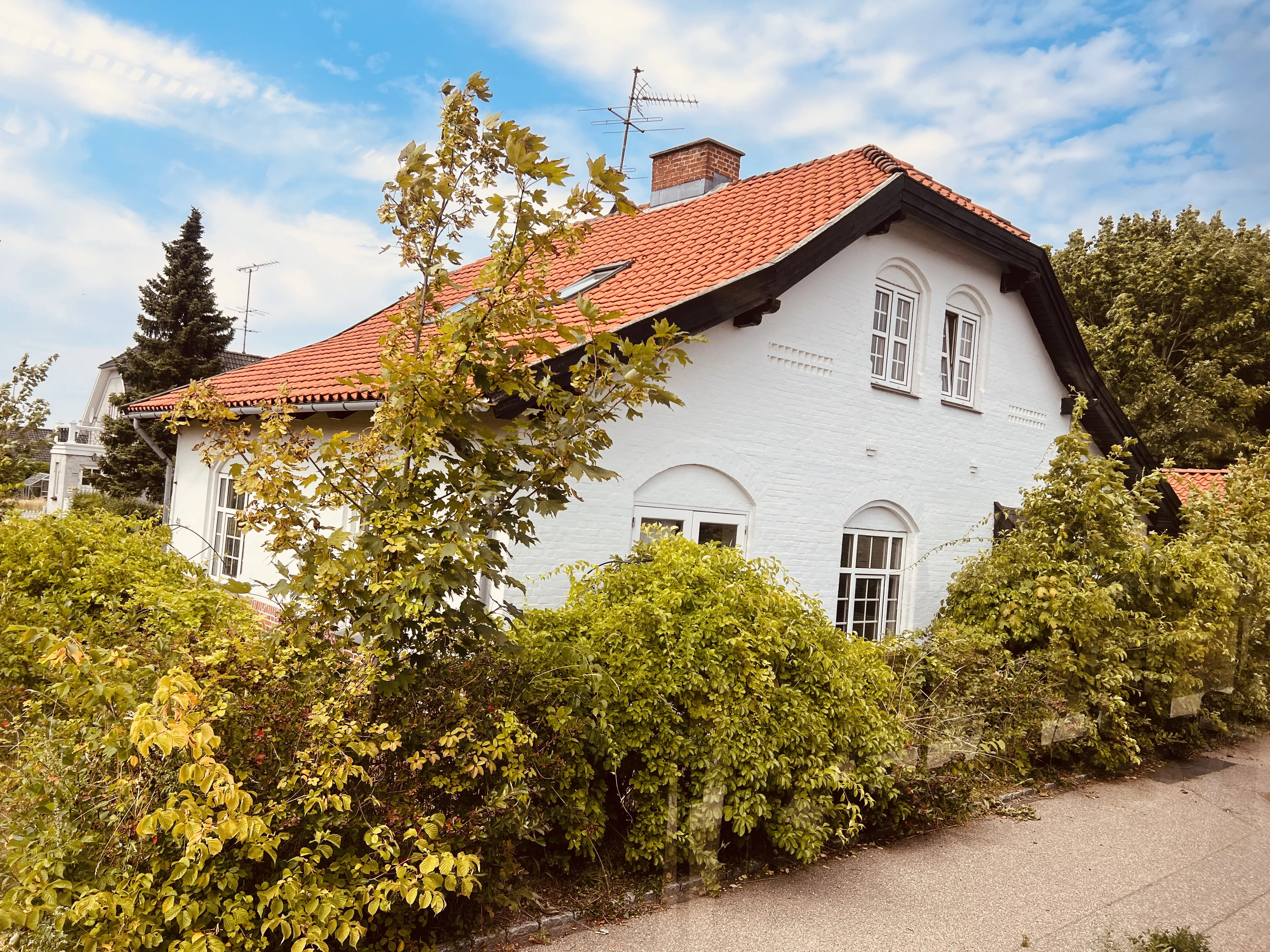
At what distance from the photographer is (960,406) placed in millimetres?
12422

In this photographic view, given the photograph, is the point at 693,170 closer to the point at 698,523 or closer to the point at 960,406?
the point at 960,406

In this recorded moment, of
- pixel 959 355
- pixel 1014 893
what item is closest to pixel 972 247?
pixel 959 355

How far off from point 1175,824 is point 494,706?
6595mm

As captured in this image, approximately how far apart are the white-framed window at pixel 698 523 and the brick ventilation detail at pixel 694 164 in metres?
7.08

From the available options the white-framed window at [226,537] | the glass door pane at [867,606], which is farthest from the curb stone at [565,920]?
the white-framed window at [226,537]

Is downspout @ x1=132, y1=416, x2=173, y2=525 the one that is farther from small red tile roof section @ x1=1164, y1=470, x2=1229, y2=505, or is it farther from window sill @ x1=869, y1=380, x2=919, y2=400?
small red tile roof section @ x1=1164, y1=470, x2=1229, y2=505

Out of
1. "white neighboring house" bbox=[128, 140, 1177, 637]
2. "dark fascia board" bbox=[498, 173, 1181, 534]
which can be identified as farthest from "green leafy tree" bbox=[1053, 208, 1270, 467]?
"white neighboring house" bbox=[128, 140, 1177, 637]

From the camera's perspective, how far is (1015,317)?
43.9 ft

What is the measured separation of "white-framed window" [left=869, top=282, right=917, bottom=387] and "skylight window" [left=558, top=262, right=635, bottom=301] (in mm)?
3218

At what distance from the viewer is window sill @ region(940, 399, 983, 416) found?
12.2m

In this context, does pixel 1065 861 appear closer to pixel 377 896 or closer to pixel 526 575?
pixel 526 575

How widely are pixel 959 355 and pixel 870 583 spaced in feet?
11.7

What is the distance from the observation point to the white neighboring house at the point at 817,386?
909 cm

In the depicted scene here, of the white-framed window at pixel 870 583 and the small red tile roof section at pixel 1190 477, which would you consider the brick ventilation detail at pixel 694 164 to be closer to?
the white-framed window at pixel 870 583
